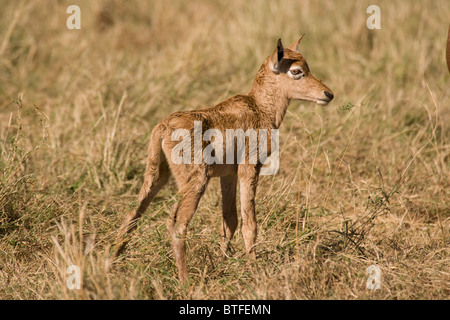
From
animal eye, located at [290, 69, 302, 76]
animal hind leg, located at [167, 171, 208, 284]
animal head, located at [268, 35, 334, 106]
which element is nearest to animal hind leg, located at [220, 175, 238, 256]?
animal hind leg, located at [167, 171, 208, 284]

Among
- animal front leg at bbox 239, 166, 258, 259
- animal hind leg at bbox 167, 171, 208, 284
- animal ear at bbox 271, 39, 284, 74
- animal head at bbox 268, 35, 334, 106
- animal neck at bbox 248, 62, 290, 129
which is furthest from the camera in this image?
animal neck at bbox 248, 62, 290, 129

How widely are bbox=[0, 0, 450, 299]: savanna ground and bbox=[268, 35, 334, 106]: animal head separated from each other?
15.2 inches

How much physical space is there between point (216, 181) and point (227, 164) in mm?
1645

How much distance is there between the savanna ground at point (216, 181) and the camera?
4.89 meters

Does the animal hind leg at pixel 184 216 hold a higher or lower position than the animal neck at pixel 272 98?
lower

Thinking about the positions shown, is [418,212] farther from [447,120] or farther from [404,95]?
[404,95]

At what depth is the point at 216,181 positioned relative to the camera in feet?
22.4

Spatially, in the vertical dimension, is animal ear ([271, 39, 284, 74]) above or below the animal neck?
above

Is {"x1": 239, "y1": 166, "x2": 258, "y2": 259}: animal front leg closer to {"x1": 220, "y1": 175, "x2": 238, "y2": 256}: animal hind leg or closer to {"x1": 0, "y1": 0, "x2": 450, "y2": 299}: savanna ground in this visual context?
{"x1": 0, "y1": 0, "x2": 450, "y2": 299}: savanna ground

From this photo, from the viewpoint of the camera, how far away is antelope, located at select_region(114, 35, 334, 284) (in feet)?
16.0

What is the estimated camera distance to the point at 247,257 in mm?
5145

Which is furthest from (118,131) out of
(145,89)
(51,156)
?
(145,89)

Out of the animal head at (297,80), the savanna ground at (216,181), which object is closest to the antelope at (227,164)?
the animal head at (297,80)

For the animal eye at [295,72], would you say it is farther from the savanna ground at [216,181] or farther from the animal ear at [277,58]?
the savanna ground at [216,181]
